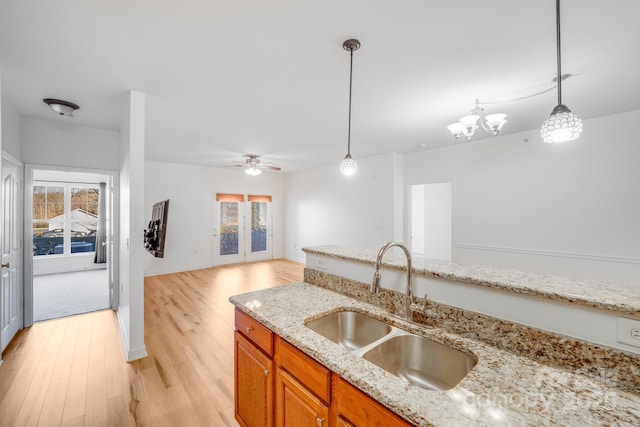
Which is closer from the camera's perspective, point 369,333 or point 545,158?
point 369,333

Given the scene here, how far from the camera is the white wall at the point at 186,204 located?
6.19 meters

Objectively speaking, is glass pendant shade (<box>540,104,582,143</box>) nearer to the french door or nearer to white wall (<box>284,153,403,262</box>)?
white wall (<box>284,153,403,262</box>)

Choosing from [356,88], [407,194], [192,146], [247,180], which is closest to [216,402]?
[356,88]

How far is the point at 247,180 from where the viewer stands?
771 cm

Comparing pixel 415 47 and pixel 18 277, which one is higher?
pixel 415 47

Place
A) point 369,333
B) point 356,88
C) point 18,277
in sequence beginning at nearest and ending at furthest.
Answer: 1. point 369,333
2. point 356,88
3. point 18,277

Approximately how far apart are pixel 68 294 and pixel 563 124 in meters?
6.98

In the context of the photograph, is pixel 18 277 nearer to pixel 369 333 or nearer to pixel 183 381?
pixel 183 381

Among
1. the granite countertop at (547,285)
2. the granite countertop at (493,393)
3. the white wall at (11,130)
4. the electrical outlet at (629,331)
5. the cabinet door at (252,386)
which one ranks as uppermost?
the white wall at (11,130)

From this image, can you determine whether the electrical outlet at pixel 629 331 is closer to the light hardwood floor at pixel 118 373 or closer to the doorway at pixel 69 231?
the light hardwood floor at pixel 118 373

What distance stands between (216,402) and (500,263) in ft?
15.0

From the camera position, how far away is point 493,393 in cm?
90

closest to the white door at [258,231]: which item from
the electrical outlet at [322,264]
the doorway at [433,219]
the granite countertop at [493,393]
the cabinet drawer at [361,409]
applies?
the doorway at [433,219]

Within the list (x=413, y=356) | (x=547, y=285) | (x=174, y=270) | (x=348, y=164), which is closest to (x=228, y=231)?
(x=174, y=270)
